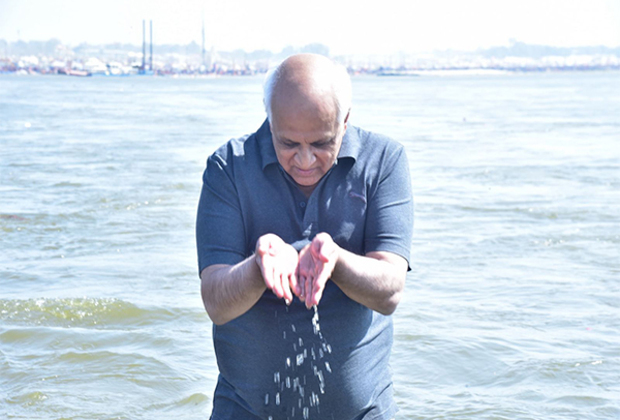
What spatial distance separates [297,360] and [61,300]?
5751 millimetres

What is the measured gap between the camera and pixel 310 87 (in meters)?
2.68

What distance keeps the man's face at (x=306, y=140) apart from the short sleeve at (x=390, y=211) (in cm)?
19

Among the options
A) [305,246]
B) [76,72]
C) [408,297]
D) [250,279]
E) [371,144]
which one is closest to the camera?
[250,279]

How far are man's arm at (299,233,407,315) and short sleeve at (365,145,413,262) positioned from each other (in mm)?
42

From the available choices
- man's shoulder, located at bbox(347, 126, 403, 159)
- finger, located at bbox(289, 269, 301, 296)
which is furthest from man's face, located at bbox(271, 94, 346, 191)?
finger, located at bbox(289, 269, 301, 296)

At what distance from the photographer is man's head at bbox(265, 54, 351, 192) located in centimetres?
270

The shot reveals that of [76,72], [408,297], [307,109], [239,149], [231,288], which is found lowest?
[76,72]

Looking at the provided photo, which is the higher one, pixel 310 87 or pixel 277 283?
pixel 310 87

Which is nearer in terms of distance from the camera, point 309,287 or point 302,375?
point 309,287

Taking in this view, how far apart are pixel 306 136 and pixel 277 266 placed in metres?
0.43

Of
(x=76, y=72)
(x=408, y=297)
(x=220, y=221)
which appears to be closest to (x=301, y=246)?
(x=220, y=221)

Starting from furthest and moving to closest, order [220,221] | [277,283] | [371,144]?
[371,144] < [220,221] < [277,283]

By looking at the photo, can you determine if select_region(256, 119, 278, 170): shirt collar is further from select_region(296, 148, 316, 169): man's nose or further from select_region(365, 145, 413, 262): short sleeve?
select_region(365, 145, 413, 262): short sleeve

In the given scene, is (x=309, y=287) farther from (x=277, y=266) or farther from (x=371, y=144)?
(x=371, y=144)
